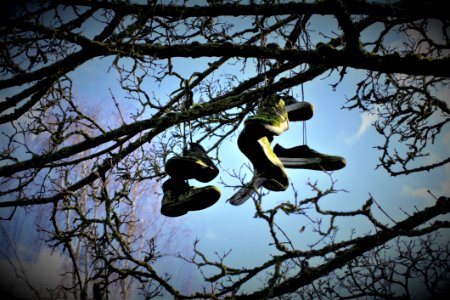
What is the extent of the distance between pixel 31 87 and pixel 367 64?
10.9 feet

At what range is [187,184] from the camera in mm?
3098

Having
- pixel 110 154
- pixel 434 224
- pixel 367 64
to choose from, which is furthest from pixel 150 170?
pixel 434 224

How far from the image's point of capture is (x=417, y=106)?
15.7 ft

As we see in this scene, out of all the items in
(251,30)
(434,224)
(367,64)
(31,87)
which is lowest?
(434,224)

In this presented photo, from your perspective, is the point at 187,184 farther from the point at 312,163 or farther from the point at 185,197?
the point at 312,163

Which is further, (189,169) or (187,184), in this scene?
(187,184)

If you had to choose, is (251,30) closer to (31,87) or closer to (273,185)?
(273,185)

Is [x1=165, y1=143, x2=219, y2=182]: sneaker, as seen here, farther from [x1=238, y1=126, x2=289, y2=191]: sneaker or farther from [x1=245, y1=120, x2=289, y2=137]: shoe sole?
[x1=245, y1=120, x2=289, y2=137]: shoe sole

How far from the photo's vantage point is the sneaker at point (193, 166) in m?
2.83

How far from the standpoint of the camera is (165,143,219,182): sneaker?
2.83 metres

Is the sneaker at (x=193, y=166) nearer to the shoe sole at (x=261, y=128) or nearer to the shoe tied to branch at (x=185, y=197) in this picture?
the shoe tied to branch at (x=185, y=197)

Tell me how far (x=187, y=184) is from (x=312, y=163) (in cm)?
157

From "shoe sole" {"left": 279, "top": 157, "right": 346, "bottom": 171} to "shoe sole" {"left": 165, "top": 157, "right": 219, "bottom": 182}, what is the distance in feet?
3.32

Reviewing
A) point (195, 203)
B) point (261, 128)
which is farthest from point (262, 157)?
point (195, 203)
